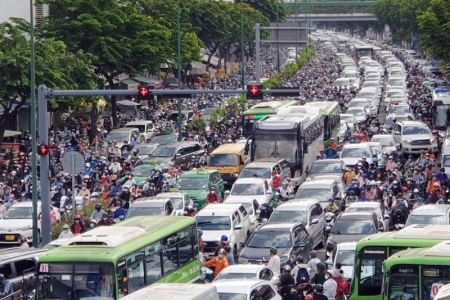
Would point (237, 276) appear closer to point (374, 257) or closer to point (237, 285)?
point (237, 285)

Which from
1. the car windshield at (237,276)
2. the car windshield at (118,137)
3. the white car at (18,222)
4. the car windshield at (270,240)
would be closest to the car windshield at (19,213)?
the white car at (18,222)

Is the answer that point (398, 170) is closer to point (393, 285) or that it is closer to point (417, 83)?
point (393, 285)

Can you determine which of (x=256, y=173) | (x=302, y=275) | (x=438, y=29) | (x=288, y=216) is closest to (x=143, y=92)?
(x=288, y=216)

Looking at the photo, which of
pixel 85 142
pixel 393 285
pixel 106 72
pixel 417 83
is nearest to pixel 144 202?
pixel 393 285

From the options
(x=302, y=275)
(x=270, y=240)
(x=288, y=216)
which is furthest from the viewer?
(x=288, y=216)

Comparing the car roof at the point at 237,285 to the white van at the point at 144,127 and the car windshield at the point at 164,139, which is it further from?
the white van at the point at 144,127

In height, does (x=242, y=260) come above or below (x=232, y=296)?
below

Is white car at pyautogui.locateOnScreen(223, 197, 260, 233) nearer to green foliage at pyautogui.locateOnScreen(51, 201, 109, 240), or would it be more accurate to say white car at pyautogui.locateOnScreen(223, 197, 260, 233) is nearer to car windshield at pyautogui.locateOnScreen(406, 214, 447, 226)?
green foliage at pyautogui.locateOnScreen(51, 201, 109, 240)
